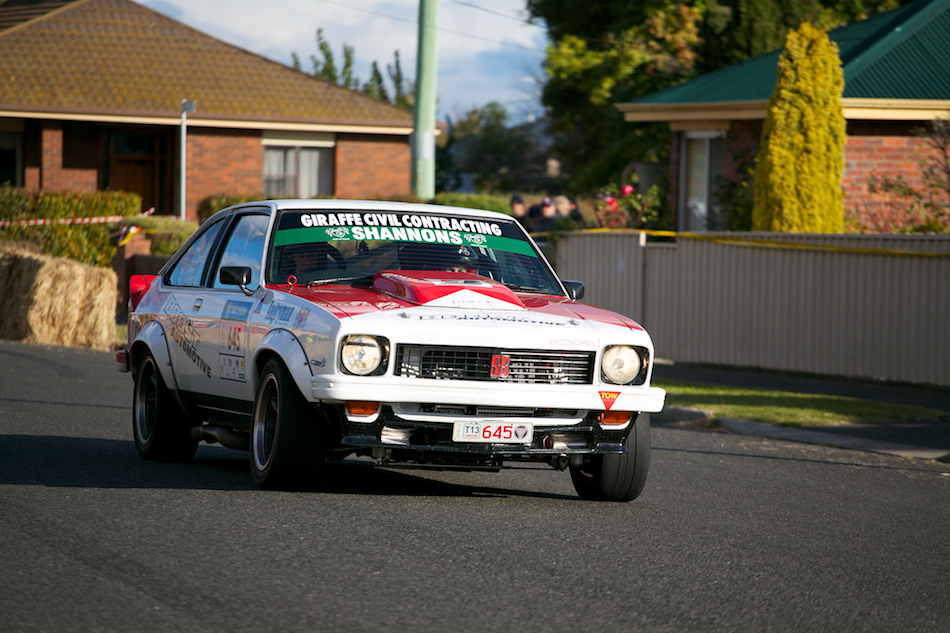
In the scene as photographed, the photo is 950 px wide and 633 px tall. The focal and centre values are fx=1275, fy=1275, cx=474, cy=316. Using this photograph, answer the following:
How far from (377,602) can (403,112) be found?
29.5 m

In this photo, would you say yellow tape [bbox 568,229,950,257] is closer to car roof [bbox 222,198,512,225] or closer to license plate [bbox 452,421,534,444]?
car roof [bbox 222,198,512,225]

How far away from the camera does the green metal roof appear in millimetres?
20781

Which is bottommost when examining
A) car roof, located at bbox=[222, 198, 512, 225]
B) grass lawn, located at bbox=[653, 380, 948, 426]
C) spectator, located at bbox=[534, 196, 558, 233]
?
grass lawn, located at bbox=[653, 380, 948, 426]

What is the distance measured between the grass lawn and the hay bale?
762cm

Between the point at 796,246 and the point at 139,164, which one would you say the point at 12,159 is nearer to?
the point at 139,164

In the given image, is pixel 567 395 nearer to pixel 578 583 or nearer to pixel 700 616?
pixel 578 583

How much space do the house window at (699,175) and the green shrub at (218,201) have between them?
10.8 m

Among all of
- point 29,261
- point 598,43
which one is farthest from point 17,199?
point 598,43

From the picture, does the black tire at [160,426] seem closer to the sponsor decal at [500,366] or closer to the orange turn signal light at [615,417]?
the sponsor decal at [500,366]

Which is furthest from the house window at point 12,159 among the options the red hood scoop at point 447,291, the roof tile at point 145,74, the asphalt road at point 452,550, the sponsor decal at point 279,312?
the red hood scoop at point 447,291

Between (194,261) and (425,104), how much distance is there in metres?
14.0

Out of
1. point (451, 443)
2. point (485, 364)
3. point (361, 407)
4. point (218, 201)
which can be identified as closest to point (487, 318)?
point (485, 364)

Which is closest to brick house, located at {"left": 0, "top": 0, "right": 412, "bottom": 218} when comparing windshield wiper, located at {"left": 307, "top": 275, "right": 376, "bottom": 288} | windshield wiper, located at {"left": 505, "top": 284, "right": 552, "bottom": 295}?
windshield wiper, located at {"left": 505, "top": 284, "right": 552, "bottom": 295}

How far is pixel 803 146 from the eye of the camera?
57.7ft
